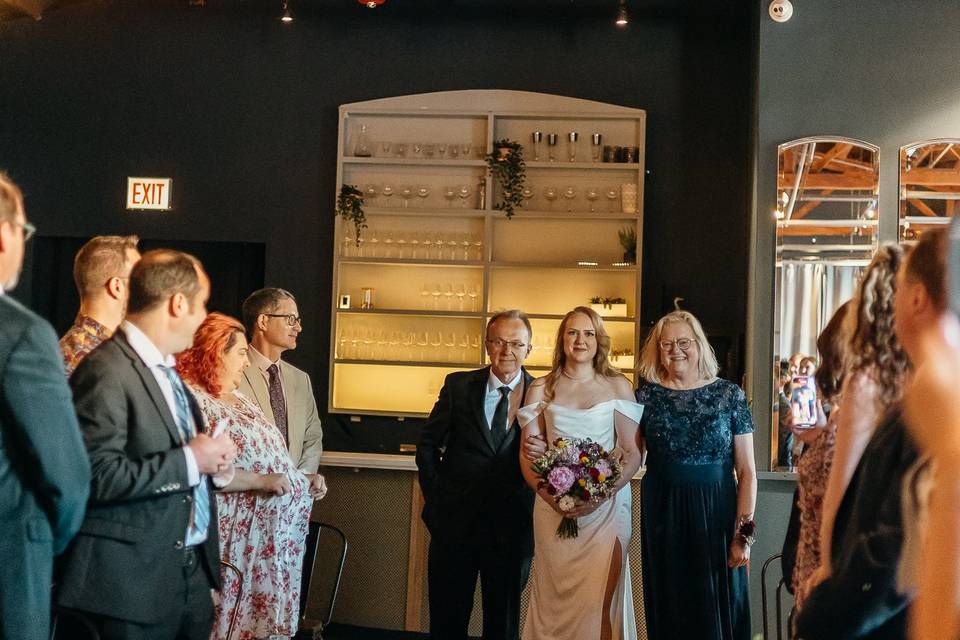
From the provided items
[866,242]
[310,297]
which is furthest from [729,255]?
[310,297]

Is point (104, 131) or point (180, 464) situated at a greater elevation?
point (104, 131)

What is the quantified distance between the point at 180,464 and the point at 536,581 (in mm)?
2133

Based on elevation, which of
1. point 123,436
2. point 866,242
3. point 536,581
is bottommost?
point 536,581

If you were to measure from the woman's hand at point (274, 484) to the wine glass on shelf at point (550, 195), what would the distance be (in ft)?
14.2

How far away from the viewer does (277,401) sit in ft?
14.8

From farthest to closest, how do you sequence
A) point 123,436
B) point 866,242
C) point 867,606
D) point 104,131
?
point 104,131 < point 866,242 < point 123,436 < point 867,606

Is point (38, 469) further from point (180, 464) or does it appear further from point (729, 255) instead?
point (729, 255)

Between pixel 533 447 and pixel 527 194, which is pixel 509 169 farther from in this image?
pixel 533 447

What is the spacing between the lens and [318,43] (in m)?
7.96

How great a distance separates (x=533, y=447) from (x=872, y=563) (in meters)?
2.61

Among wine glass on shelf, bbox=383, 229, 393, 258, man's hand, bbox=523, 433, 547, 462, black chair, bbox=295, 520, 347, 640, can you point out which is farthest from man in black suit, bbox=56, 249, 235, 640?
wine glass on shelf, bbox=383, 229, 393, 258

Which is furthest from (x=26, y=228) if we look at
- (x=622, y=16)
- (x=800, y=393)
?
(x=622, y=16)

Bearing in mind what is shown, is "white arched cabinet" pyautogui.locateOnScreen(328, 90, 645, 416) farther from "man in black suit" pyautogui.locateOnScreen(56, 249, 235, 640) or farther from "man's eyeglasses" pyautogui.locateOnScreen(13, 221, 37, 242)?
"man's eyeglasses" pyautogui.locateOnScreen(13, 221, 37, 242)

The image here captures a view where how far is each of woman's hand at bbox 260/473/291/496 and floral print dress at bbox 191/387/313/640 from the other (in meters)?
0.04
